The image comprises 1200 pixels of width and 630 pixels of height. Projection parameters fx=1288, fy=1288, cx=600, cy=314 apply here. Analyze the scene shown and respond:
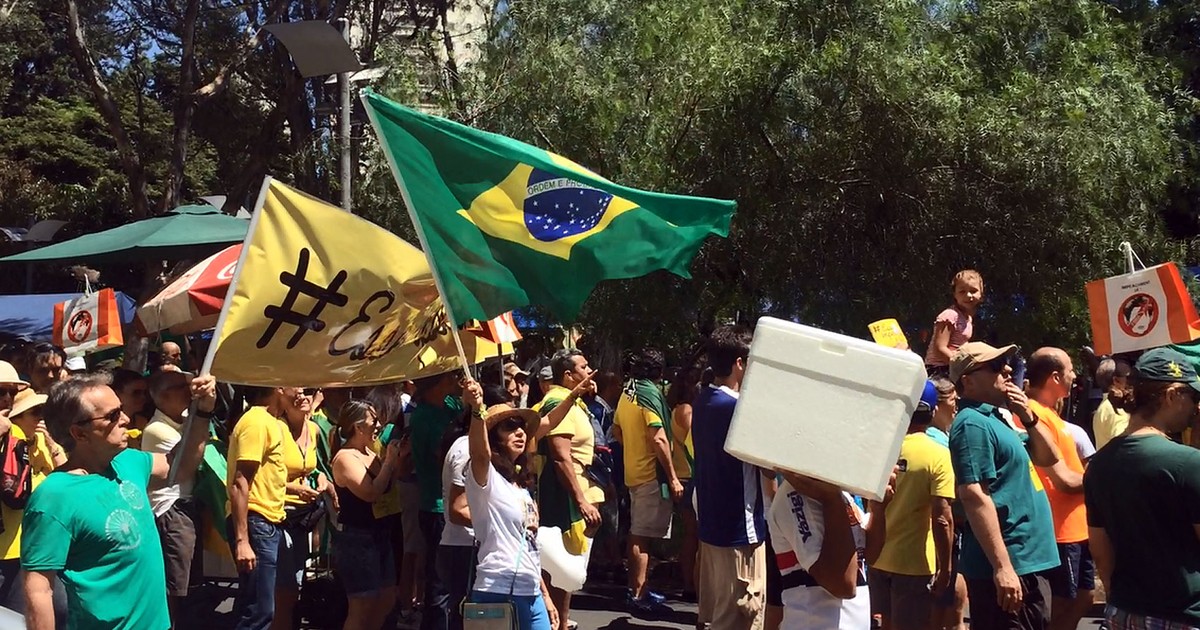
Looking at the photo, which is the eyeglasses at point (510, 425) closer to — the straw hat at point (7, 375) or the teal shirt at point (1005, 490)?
the teal shirt at point (1005, 490)

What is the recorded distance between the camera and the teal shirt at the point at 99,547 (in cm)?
411

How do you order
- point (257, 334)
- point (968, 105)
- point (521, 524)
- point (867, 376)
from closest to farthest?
point (867, 376), point (257, 334), point (521, 524), point (968, 105)

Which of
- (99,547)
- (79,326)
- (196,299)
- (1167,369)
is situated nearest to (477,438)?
(99,547)

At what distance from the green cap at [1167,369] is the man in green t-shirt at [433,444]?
375 cm

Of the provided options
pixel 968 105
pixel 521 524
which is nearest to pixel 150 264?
pixel 968 105

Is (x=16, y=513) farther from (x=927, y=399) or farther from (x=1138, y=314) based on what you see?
(x=1138, y=314)

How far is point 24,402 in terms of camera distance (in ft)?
19.0

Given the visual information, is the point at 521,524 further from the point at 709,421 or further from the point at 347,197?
the point at 347,197

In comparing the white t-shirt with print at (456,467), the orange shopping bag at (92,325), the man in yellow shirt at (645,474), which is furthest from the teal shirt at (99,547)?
the orange shopping bag at (92,325)

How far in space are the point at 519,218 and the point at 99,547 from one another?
2394 mm

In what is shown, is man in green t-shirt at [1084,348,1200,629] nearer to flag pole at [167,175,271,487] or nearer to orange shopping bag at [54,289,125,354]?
flag pole at [167,175,271,487]

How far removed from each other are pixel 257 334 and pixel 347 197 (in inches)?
253

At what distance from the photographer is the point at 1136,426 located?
465cm

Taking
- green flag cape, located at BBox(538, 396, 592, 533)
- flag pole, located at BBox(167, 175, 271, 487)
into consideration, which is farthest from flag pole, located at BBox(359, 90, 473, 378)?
green flag cape, located at BBox(538, 396, 592, 533)
